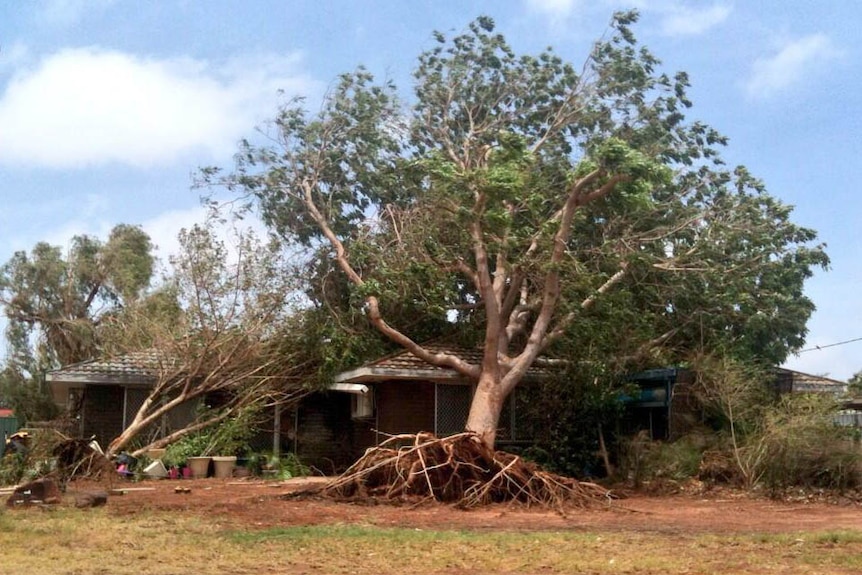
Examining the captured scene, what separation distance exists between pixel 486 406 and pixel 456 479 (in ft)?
14.7

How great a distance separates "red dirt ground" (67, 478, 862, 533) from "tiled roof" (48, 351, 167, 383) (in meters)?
4.96

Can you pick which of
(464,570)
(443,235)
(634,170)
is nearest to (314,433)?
(443,235)

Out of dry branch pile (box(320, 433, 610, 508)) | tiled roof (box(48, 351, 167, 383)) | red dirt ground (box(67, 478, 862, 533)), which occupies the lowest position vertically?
red dirt ground (box(67, 478, 862, 533))

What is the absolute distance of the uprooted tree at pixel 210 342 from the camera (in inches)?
808

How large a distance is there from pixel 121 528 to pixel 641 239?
13071 mm

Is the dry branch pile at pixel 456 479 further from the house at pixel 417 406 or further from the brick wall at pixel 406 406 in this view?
the brick wall at pixel 406 406

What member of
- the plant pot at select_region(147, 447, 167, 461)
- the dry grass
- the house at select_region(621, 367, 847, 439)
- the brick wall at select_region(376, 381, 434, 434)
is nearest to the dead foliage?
the plant pot at select_region(147, 447, 167, 461)

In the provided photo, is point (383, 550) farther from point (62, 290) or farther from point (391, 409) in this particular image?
point (62, 290)

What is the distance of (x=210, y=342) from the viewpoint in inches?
799

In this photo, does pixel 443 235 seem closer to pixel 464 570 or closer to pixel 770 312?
pixel 770 312

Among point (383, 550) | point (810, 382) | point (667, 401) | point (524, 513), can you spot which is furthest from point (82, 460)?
point (810, 382)

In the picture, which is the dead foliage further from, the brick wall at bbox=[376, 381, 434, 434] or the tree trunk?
the tree trunk

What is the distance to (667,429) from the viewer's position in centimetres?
2081

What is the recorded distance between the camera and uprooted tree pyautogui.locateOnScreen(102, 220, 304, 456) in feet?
67.3
